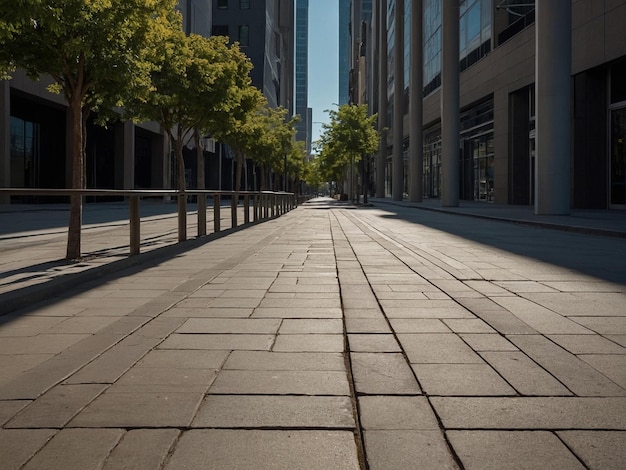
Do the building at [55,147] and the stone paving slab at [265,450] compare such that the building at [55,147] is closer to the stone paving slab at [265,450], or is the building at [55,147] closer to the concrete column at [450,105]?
the concrete column at [450,105]

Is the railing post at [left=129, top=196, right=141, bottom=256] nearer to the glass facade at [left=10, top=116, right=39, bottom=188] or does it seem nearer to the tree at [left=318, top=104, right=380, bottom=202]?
the glass facade at [left=10, top=116, right=39, bottom=188]

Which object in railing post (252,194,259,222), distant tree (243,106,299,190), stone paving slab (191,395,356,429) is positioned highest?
distant tree (243,106,299,190)

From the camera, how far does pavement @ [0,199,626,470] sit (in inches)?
105

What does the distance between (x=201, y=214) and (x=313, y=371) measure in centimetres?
1048

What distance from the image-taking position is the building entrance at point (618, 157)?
1043 inches

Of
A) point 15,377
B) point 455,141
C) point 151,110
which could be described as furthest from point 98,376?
point 455,141

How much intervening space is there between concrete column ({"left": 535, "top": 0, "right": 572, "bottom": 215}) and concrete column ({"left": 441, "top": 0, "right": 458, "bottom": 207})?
12.9 metres

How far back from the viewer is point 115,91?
9883 millimetres

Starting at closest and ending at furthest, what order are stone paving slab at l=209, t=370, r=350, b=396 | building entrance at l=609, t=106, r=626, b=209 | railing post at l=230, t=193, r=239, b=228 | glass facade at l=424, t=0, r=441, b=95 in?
stone paving slab at l=209, t=370, r=350, b=396 < railing post at l=230, t=193, r=239, b=228 < building entrance at l=609, t=106, r=626, b=209 < glass facade at l=424, t=0, r=441, b=95

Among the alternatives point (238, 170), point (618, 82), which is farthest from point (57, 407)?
point (238, 170)

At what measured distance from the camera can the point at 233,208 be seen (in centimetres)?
1747

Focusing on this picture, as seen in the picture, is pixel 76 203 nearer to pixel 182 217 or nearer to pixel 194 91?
pixel 182 217

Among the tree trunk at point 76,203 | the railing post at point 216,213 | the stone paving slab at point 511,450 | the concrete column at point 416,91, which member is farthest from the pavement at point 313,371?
the concrete column at point 416,91

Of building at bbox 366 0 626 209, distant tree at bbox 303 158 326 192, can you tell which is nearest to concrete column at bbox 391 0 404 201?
building at bbox 366 0 626 209
